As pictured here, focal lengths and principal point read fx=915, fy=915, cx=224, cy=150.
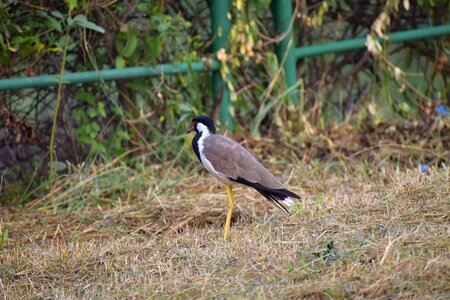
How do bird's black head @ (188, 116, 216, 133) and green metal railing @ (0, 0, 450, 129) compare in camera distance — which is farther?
green metal railing @ (0, 0, 450, 129)

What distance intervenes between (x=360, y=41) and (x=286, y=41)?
25.7 inches

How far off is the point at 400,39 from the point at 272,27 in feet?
3.59

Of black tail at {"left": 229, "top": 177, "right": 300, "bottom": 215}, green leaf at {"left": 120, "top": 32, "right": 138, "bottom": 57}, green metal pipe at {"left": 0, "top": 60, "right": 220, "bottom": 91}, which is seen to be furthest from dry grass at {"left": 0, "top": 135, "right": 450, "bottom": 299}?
green leaf at {"left": 120, "top": 32, "right": 138, "bottom": 57}

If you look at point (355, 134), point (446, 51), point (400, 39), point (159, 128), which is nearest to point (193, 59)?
point (159, 128)

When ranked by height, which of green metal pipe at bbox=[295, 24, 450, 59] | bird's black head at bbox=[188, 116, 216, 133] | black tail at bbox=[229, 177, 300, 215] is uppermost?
green metal pipe at bbox=[295, 24, 450, 59]

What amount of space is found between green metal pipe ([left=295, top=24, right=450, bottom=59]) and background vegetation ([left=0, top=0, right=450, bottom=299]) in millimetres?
185

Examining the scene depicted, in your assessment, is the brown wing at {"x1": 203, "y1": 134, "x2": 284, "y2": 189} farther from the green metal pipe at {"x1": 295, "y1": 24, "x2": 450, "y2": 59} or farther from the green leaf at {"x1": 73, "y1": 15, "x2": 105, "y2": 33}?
the green metal pipe at {"x1": 295, "y1": 24, "x2": 450, "y2": 59}

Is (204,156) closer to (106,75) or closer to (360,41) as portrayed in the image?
(106,75)

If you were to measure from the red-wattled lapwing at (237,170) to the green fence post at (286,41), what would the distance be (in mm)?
2174

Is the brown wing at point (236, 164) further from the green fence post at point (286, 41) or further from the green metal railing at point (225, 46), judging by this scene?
the green fence post at point (286, 41)

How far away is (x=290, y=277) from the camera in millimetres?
3867

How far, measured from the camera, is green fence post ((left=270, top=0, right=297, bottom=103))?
287 inches

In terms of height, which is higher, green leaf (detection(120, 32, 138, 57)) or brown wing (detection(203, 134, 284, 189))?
green leaf (detection(120, 32, 138, 57))

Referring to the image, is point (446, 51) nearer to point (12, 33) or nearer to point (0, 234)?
point (12, 33)
